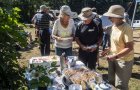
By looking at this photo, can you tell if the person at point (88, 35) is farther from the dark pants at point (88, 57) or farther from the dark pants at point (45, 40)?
the dark pants at point (45, 40)

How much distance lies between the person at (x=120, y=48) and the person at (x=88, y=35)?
1.09m

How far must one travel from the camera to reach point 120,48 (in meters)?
5.08

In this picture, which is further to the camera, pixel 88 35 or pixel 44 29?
pixel 44 29

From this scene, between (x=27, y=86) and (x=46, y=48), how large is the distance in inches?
281

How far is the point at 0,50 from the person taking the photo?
296cm

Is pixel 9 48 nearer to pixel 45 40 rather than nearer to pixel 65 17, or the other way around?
pixel 65 17

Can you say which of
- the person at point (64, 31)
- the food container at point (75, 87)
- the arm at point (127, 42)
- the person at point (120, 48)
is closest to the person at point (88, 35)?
the person at point (64, 31)

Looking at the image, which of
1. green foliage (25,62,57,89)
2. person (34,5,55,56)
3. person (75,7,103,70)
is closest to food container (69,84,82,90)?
green foliage (25,62,57,89)

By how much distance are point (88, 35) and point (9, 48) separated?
348 centimetres

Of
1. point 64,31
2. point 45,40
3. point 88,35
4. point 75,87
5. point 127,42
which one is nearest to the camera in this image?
point 75,87

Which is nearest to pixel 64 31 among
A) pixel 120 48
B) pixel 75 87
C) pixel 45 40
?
pixel 120 48

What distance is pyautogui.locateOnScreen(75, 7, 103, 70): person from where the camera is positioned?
632cm

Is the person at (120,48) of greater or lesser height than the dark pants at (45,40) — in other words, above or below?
above

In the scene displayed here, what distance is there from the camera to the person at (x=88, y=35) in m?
6.32
